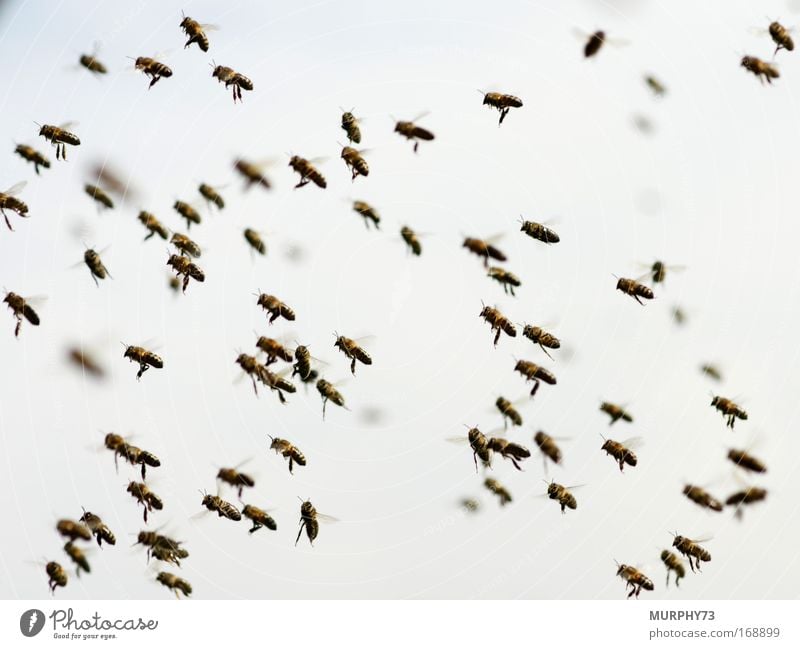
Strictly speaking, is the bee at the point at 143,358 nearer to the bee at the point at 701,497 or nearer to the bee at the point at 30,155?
the bee at the point at 30,155

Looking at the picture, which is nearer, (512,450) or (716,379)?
(512,450)

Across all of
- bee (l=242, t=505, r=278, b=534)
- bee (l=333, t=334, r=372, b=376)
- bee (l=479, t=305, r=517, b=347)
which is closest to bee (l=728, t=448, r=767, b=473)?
bee (l=479, t=305, r=517, b=347)

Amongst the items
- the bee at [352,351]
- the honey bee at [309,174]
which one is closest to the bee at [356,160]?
the honey bee at [309,174]

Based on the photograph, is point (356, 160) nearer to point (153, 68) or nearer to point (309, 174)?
point (309, 174)

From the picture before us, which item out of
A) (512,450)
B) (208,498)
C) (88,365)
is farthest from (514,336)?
(88,365)

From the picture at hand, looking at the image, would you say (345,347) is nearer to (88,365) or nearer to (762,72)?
(88,365)

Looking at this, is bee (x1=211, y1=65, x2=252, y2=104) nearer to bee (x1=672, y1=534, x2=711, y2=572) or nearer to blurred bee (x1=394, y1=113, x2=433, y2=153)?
blurred bee (x1=394, y1=113, x2=433, y2=153)
